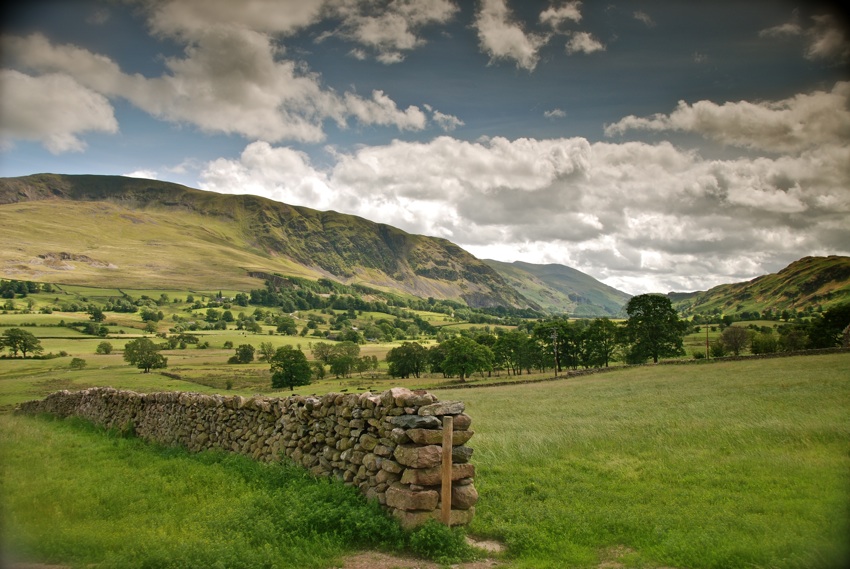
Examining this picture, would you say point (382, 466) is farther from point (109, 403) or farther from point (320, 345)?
point (320, 345)

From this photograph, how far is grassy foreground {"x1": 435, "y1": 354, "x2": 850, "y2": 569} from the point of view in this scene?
768 cm

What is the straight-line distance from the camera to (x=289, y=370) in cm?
8250

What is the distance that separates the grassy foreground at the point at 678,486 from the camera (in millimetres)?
7684

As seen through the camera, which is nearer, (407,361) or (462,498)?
(462,498)

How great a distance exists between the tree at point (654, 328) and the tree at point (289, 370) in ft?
186

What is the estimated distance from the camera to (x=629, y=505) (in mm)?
10039

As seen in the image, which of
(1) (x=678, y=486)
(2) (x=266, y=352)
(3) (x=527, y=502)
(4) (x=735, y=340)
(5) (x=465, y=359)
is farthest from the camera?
(2) (x=266, y=352)

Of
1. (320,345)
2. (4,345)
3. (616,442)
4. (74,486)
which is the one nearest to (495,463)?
(616,442)

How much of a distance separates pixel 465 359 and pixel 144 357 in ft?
199

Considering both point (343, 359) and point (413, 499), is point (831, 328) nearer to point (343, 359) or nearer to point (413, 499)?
point (343, 359)

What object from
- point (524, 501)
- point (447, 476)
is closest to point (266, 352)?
point (524, 501)

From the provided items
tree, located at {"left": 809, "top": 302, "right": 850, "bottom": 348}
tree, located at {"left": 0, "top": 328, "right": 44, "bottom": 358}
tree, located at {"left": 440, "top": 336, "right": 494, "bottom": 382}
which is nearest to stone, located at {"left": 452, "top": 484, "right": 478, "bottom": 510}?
tree, located at {"left": 440, "top": 336, "right": 494, "bottom": 382}

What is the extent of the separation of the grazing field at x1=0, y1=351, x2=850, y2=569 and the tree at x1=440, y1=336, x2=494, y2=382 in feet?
229

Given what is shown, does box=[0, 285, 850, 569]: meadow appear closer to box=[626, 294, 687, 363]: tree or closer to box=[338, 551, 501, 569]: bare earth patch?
box=[338, 551, 501, 569]: bare earth patch
